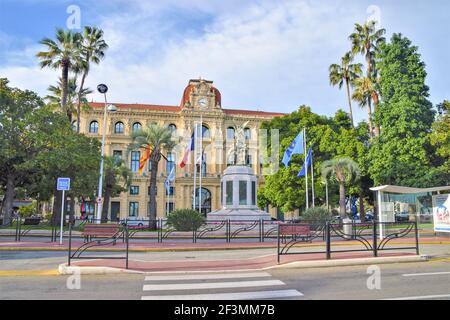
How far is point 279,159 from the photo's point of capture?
147 feet

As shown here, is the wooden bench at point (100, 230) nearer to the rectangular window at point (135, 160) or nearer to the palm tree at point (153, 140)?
the palm tree at point (153, 140)

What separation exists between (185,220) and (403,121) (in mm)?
22890

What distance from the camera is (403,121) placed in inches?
1378

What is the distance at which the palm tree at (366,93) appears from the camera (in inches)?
1639

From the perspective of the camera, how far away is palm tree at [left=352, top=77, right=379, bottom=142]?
41634 millimetres

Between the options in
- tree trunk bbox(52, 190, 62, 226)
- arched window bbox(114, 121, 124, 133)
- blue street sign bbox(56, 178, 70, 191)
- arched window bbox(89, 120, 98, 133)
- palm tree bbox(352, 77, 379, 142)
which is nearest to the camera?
blue street sign bbox(56, 178, 70, 191)

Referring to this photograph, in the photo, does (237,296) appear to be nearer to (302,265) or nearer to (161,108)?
(302,265)

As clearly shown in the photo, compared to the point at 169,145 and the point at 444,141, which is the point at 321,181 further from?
the point at 169,145

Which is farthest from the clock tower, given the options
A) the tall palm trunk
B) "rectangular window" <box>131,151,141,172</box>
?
the tall palm trunk

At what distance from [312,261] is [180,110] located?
5809 centimetres

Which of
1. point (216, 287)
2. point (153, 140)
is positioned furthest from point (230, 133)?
point (216, 287)

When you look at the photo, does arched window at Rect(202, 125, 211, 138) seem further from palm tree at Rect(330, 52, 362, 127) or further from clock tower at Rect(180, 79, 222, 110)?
palm tree at Rect(330, 52, 362, 127)

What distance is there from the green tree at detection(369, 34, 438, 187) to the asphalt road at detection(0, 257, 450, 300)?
26.1 metres
